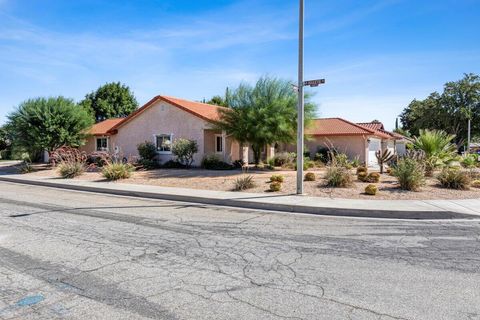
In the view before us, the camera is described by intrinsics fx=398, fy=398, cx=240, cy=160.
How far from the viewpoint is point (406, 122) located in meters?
77.9

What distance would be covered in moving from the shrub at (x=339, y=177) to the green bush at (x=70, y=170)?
45.3 ft

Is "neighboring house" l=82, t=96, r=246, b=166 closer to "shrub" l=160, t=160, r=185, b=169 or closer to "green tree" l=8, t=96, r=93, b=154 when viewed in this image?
"shrub" l=160, t=160, r=185, b=169

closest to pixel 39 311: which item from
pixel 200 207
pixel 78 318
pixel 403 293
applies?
pixel 78 318

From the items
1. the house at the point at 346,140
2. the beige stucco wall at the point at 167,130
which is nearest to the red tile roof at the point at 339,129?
the house at the point at 346,140

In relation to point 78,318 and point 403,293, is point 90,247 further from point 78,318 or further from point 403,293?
point 403,293

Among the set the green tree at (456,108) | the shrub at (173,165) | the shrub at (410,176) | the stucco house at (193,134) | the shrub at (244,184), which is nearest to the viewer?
the shrub at (410,176)

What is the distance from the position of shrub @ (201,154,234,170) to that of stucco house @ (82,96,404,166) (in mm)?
1128

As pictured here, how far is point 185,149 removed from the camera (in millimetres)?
24906

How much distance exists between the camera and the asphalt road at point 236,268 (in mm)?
4305

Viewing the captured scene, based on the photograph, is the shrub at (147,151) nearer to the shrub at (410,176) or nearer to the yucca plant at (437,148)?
the yucca plant at (437,148)

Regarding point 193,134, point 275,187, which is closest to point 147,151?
point 193,134

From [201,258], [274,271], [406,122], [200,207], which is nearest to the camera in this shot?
[274,271]

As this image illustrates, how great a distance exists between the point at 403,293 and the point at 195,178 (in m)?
14.7

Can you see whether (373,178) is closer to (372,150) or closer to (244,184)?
(244,184)
